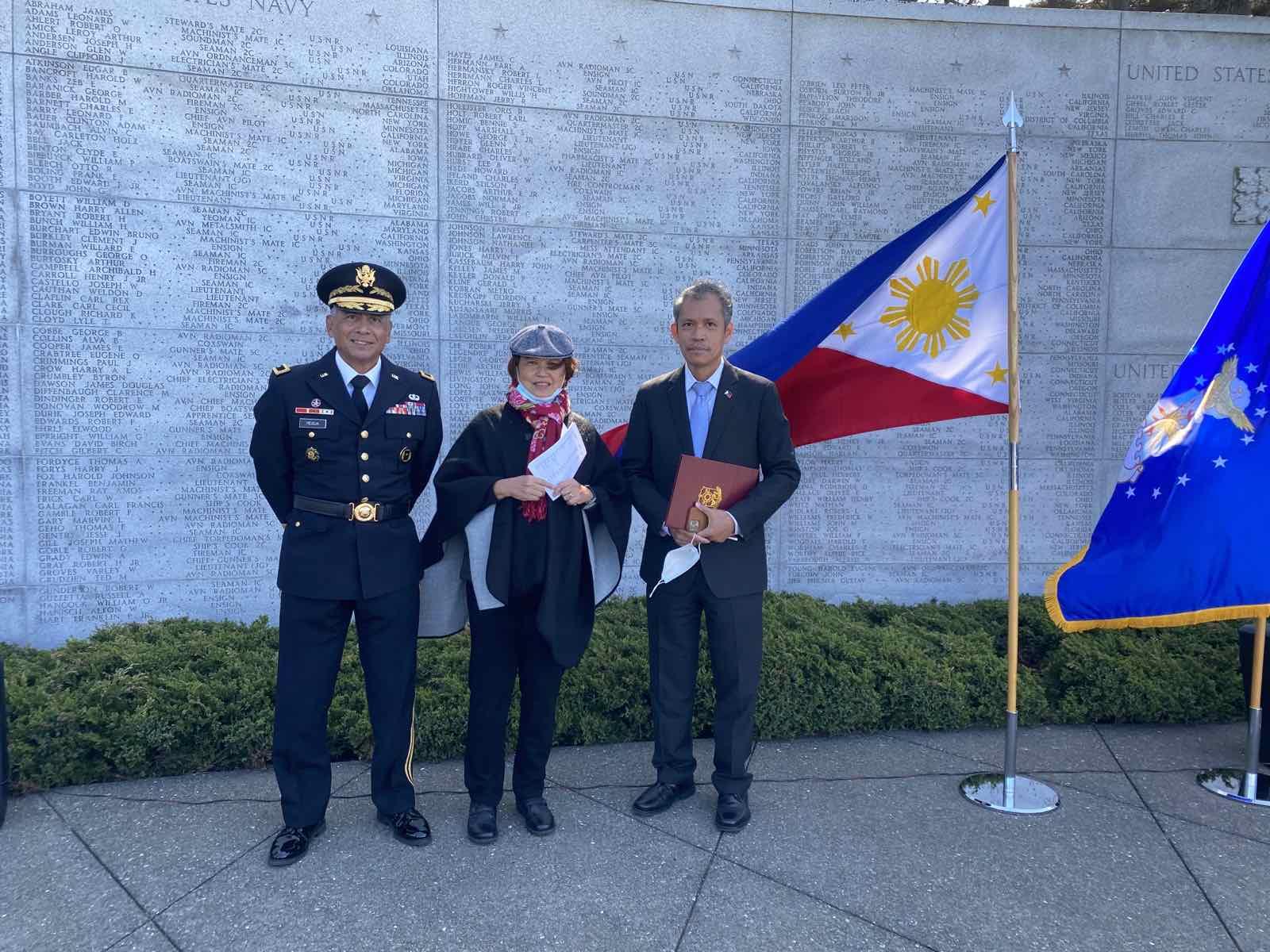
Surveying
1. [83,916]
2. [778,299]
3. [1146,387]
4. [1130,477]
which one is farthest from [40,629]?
[1146,387]

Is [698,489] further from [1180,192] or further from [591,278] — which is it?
[1180,192]

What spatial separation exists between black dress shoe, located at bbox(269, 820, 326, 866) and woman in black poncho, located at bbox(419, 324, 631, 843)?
1.85ft

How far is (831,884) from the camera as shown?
10.2ft

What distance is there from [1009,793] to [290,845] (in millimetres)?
2703

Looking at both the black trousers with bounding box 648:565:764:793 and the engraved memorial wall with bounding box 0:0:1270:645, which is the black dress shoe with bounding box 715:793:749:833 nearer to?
the black trousers with bounding box 648:565:764:793

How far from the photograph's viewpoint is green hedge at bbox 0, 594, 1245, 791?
12.9 feet

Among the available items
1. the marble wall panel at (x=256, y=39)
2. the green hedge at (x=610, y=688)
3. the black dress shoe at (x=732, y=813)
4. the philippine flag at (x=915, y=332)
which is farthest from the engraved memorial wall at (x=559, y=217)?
the black dress shoe at (x=732, y=813)

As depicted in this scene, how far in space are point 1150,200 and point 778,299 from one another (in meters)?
2.66

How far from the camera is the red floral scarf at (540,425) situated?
10.6 feet

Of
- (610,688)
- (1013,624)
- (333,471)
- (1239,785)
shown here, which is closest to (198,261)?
(333,471)

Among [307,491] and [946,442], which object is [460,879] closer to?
[307,491]

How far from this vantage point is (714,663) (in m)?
3.56

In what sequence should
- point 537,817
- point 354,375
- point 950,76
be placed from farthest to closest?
1. point 950,76
2. point 537,817
3. point 354,375

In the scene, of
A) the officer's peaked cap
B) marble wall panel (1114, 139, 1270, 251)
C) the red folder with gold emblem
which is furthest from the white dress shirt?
marble wall panel (1114, 139, 1270, 251)
